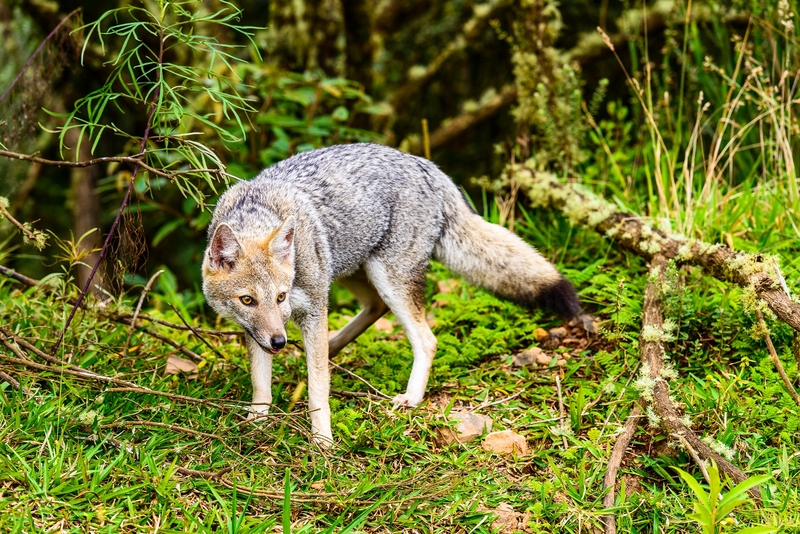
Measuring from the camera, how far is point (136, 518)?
297 centimetres

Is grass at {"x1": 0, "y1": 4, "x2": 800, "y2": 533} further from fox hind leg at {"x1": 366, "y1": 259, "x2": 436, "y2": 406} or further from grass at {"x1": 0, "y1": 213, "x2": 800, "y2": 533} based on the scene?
fox hind leg at {"x1": 366, "y1": 259, "x2": 436, "y2": 406}

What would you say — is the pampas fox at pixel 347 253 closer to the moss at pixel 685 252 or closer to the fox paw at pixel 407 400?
the fox paw at pixel 407 400

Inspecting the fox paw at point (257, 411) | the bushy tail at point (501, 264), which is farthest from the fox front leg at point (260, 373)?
the bushy tail at point (501, 264)

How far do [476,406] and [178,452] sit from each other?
5.44 feet

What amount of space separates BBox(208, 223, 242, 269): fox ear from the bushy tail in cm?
143

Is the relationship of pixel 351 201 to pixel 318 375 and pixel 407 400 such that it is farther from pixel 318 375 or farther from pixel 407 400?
pixel 407 400

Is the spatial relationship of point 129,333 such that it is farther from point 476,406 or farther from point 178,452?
point 476,406

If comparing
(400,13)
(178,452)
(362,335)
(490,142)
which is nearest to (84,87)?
(400,13)

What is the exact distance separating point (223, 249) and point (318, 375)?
85 cm

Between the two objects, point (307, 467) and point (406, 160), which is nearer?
point (307, 467)

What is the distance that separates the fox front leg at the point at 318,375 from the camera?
150 inches

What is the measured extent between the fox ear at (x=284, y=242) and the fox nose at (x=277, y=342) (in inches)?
19.7

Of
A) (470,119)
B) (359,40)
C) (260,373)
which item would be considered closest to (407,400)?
(260,373)

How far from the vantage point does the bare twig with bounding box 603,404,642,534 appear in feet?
10.3
